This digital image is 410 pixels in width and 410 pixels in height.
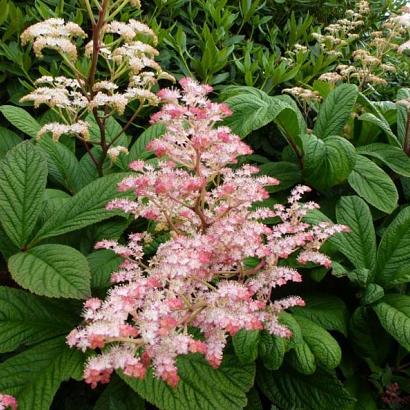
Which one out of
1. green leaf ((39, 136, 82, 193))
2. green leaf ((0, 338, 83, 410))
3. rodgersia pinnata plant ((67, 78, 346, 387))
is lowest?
green leaf ((0, 338, 83, 410))

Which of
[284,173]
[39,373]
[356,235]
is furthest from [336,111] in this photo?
[39,373]

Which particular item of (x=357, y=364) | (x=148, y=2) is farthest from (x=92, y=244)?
(x=148, y=2)

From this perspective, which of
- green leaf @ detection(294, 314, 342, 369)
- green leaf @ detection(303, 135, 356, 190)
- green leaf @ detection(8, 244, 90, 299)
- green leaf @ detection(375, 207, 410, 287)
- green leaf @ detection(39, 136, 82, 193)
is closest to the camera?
green leaf @ detection(8, 244, 90, 299)

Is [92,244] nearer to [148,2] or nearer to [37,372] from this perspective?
[37,372]

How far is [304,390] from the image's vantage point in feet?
4.72

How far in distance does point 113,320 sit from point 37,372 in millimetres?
537

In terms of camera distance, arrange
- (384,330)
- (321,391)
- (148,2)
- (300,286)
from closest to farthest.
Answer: (321,391), (384,330), (300,286), (148,2)

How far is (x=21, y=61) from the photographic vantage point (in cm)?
201

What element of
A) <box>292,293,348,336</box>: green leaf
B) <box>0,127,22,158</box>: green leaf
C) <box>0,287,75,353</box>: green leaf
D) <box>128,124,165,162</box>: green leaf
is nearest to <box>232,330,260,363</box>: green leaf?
<box>292,293,348,336</box>: green leaf

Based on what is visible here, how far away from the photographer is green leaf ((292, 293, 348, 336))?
4.94 feet

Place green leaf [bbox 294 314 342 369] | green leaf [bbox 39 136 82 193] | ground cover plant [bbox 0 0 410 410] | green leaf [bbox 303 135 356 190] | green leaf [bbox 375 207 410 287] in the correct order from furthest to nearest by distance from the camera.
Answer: green leaf [bbox 39 136 82 193], green leaf [bbox 303 135 356 190], green leaf [bbox 375 207 410 287], green leaf [bbox 294 314 342 369], ground cover plant [bbox 0 0 410 410]

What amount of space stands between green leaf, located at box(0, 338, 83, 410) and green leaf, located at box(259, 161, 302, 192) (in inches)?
34.6

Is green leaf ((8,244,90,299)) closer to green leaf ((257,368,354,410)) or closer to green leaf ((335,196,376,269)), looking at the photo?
green leaf ((257,368,354,410))

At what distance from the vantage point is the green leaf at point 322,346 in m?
1.32
